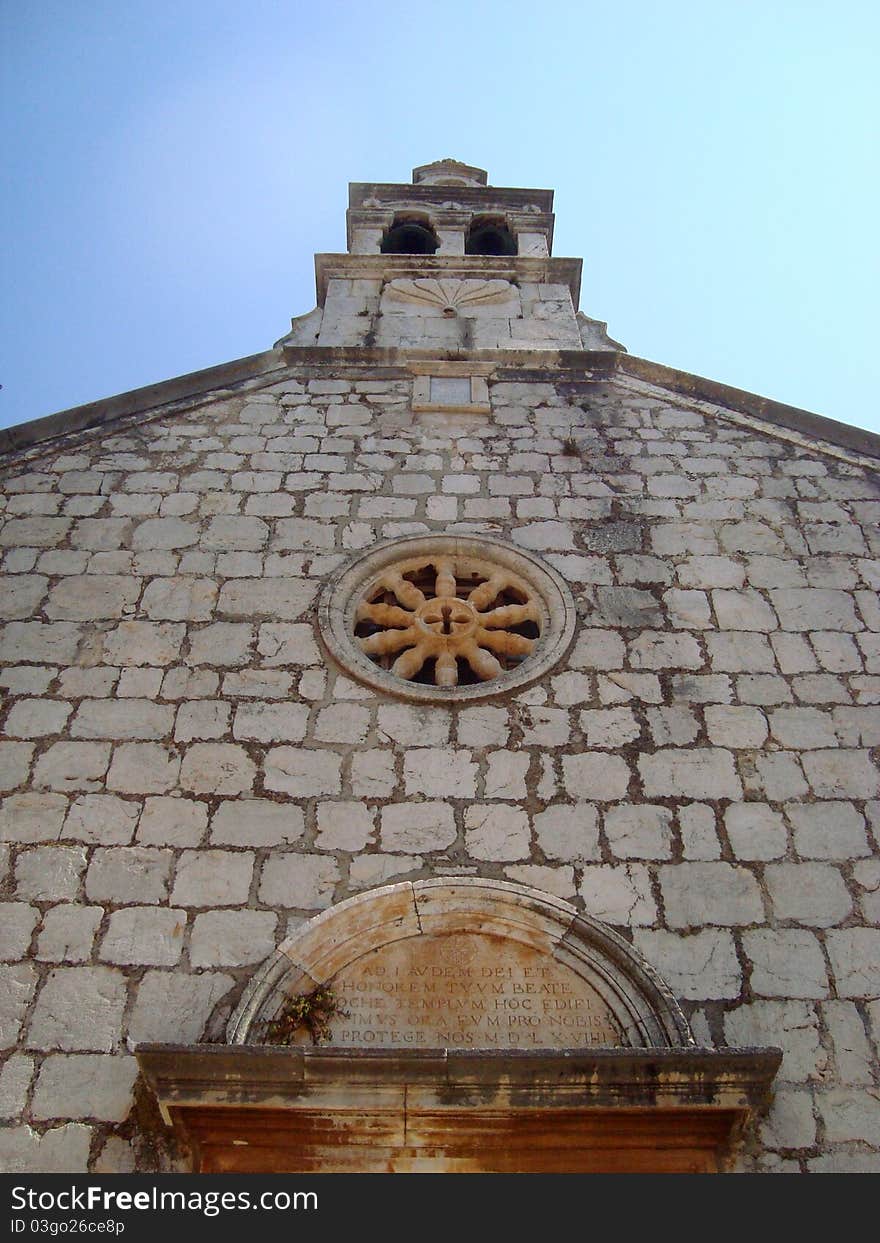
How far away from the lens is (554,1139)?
14.5 ft

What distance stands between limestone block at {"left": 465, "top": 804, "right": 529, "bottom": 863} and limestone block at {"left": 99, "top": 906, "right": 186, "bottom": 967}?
128 centimetres

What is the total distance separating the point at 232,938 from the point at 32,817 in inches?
44.4

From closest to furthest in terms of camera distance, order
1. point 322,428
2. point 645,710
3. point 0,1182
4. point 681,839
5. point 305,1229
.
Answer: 1. point 305,1229
2. point 0,1182
3. point 681,839
4. point 645,710
5. point 322,428

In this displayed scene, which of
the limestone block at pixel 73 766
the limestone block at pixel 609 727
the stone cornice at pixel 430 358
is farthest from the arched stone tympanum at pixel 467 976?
the stone cornice at pixel 430 358

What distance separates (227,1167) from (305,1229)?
643 millimetres

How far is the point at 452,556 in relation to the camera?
22.4 feet

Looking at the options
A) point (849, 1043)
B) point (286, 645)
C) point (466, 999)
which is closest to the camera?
point (849, 1043)

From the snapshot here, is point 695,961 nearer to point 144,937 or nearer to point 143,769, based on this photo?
point 144,937

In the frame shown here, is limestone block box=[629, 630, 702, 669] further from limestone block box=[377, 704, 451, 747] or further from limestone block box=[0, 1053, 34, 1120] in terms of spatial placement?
limestone block box=[0, 1053, 34, 1120]

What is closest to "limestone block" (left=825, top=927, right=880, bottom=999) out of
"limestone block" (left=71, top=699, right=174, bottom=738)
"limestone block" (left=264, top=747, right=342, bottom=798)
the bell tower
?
"limestone block" (left=264, top=747, right=342, bottom=798)

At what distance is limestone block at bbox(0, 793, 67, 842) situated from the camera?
5.31 metres

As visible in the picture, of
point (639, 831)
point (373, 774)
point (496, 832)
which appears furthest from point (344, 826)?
point (639, 831)

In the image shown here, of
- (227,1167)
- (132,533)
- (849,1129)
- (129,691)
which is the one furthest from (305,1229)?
(132,533)

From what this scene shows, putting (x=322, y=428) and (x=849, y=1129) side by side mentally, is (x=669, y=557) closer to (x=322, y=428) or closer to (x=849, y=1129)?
(x=322, y=428)
